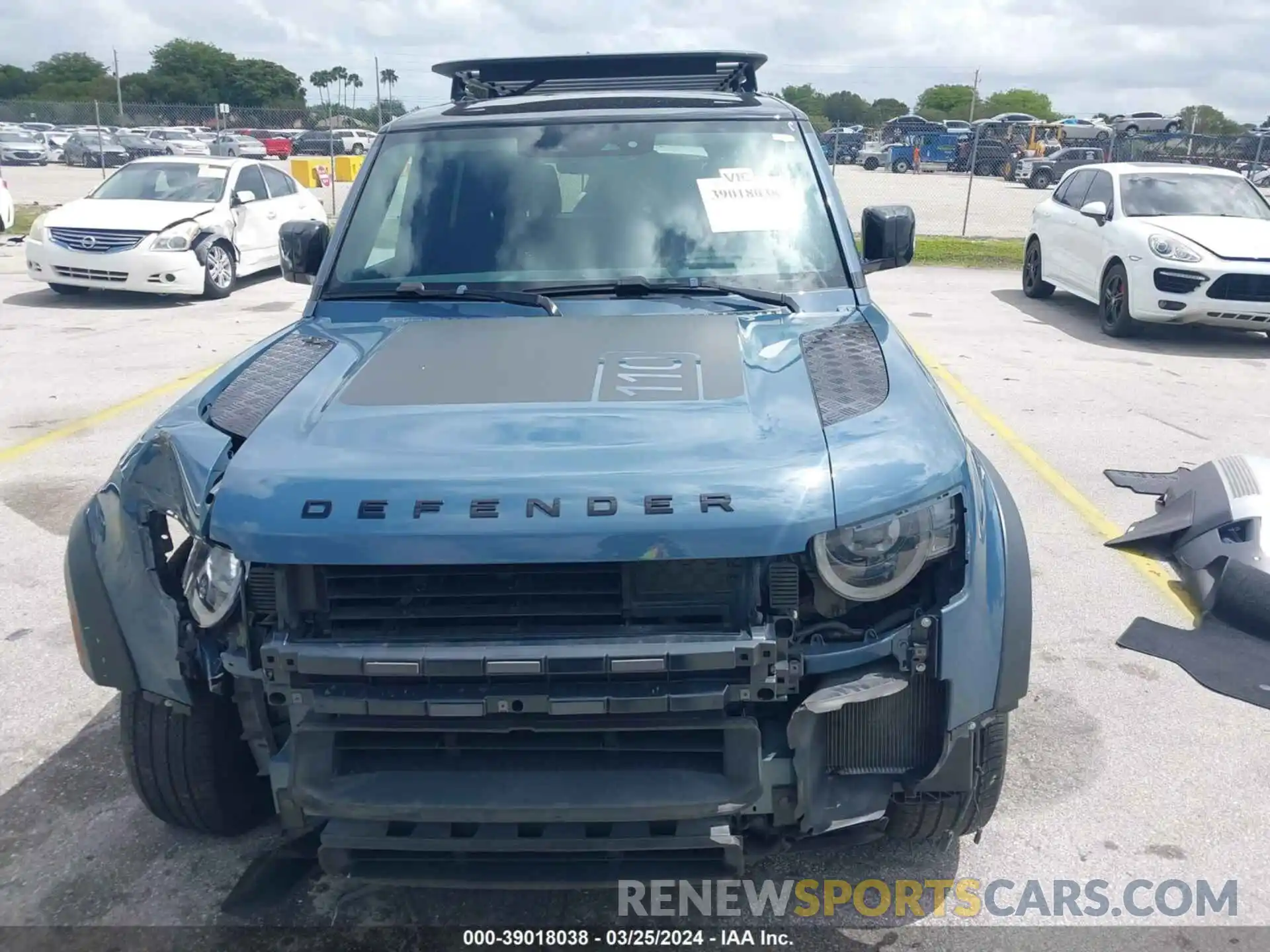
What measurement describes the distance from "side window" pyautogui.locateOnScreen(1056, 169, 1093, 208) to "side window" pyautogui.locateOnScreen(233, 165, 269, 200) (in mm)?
9418

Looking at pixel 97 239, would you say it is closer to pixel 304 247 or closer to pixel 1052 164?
pixel 304 247

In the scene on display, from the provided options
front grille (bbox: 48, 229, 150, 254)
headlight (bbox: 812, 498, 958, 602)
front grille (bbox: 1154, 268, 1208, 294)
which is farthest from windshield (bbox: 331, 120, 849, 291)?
front grille (bbox: 48, 229, 150, 254)

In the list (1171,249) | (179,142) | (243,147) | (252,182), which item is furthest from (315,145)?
(1171,249)

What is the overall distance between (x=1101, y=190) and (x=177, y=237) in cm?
979

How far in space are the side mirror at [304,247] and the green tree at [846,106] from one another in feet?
303

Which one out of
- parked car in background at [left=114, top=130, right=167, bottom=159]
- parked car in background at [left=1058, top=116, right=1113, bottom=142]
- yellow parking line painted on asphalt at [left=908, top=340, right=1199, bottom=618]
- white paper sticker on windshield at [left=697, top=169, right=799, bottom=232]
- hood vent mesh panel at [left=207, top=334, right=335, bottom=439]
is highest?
parked car in background at [left=1058, top=116, right=1113, bottom=142]

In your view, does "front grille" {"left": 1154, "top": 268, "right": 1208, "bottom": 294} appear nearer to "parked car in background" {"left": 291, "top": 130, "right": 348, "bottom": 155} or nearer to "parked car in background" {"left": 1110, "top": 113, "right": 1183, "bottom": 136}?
"parked car in background" {"left": 291, "top": 130, "right": 348, "bottom": 155}

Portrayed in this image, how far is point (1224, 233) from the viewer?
32.5 feet

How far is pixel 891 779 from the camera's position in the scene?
2.39 meters

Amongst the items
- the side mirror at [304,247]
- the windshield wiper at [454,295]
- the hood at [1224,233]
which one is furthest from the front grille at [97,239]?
the hood at [1224,233]

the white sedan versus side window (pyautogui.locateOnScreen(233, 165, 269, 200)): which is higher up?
side window (pyautogui.locateOnScreen(233, 165, 269, 200))

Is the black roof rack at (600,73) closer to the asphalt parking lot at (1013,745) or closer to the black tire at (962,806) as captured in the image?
the asphalt parking lot at (1013,745)

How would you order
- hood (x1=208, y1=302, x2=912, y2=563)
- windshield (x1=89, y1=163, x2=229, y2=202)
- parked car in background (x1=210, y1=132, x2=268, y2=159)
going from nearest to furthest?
hood (x1=208, y1=302, x2=912, y2=563) < windshield (x1=89, y1=163, x2=229, y2=202) < parked car in background (x1=210, y1=132, x2=268, y2=159)

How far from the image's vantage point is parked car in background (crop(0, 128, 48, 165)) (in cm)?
3972
